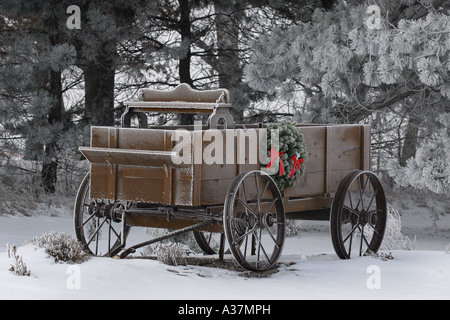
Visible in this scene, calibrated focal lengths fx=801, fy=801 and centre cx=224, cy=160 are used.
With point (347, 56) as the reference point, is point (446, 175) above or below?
below

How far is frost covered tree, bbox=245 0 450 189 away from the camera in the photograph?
24.8 ft

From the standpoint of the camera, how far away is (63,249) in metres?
5.62

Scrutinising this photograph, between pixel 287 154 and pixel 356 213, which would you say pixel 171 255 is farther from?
pixel 356 213

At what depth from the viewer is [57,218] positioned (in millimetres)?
10812

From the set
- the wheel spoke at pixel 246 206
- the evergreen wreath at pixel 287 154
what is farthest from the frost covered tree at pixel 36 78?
the wheel spoke at pixel 246 206

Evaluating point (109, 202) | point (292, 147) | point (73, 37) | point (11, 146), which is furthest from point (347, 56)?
point (11, 146)

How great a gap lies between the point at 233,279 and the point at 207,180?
2.33ft

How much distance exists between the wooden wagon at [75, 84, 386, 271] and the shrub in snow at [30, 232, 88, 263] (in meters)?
0.42

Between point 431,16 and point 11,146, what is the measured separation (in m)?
6.69

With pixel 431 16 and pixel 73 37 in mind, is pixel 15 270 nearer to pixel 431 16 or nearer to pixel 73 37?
pixel 431 16

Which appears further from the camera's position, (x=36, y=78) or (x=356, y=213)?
(x=36, y=78)

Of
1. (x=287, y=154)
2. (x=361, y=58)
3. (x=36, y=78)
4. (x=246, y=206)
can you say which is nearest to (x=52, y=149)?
(x=36, y=78)

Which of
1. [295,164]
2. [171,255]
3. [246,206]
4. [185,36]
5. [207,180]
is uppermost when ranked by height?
[185,36]

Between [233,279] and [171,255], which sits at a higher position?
[171,255]
